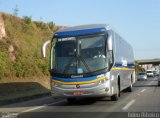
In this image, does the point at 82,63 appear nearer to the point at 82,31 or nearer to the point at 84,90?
the point at 84,90

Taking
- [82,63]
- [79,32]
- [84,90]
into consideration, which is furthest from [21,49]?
[84,90]

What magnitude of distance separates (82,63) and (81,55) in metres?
0.38

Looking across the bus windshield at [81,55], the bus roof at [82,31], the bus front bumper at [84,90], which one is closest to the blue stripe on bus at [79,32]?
the bus roof at [82,31]

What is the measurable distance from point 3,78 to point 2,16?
35.2 feet

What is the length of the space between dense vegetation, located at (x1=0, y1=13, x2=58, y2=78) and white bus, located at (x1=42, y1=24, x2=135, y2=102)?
14652 mm

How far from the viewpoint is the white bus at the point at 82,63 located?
16875mm

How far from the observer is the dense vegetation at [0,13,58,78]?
34.1m

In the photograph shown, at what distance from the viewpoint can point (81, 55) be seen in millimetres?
17188

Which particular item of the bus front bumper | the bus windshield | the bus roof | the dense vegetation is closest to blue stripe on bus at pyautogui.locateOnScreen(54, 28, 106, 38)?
the bus roof

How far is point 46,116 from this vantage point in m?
13.8

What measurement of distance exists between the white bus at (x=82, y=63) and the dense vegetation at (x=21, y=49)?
48.1 ft

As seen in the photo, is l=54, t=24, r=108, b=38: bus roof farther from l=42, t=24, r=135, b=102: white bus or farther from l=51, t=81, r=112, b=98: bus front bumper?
l=51, t=81, r=112, b=98: bus front bumper

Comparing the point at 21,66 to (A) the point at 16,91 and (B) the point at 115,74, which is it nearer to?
(A) the point at 16,91

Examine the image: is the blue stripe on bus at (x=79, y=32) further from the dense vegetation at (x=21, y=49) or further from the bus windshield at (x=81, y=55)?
the dense vegetation at (x=21, y=49)
